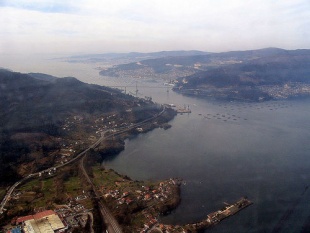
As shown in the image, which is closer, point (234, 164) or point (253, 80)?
point (234, 164)

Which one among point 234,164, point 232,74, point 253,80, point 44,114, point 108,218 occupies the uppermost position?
point 232,74

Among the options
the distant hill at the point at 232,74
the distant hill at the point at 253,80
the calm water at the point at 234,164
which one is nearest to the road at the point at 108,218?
the calm water at the point at 234,164

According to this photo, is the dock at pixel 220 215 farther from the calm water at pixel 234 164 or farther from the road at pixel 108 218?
the road at pixel 108 218

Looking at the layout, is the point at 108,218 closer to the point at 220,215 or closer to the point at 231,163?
the point at 220,215

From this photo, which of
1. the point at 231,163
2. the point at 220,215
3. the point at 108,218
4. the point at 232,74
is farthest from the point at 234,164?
the point at 232,74

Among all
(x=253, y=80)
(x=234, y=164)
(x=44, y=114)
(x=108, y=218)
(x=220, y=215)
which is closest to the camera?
(x=108, y=218)

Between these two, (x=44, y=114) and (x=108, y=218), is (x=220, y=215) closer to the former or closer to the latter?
(x=108, y=218)

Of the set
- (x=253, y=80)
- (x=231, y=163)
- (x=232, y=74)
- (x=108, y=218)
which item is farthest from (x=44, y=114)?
(x=253, y=80)

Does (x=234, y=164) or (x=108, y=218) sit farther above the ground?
(x=234, y=164)

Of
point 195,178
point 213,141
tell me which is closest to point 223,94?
point 213,141

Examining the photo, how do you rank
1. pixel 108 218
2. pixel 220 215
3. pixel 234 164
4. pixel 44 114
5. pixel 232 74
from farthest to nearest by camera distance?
pixel 232 74 → pixel 44 114 → pixel 234 164 → pixel 220 215 → pixel 108 218
